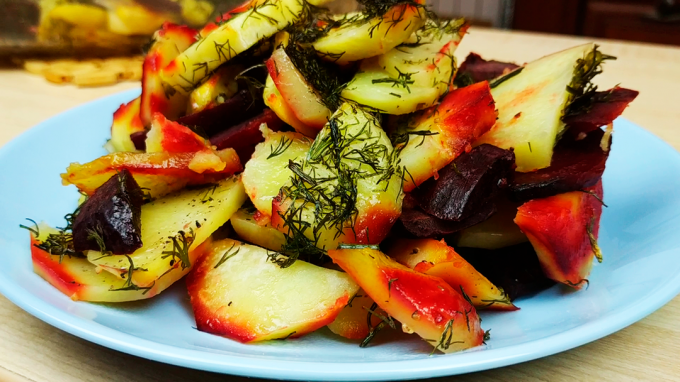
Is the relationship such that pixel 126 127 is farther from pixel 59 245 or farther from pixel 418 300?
pixel 418 300

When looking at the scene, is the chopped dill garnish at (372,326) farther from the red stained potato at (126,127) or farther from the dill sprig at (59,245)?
the red stained potato at (126,127)

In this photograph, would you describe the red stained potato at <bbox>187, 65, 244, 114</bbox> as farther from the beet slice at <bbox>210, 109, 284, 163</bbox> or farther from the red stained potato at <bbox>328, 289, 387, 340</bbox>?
the red stained potato at <bbox>328, 289, 387, 340</bbox>

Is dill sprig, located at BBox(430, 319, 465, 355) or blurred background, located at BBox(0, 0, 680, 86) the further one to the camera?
blurred background, located at BBox(0, 0, 680, 86)

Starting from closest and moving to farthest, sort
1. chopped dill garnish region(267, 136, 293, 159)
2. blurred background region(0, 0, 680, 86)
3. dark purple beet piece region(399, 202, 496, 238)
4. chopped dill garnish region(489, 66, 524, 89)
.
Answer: dark purple beet piece region(399, 202, 496, 238) < chopped dill garnish region(267, 136, 293, 159) < chopped dill garnish region(489, 66, 524, 89) < blurred background region(0, 0, 680, 86)

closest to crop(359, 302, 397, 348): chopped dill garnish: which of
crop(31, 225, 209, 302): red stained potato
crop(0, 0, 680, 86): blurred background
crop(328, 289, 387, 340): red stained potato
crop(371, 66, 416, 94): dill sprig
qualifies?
crop(328, 289, 387, 340): red stained potato

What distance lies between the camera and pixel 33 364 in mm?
1014

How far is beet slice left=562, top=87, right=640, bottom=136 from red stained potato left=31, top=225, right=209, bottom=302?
83 cm

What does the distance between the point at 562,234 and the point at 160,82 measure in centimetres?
98

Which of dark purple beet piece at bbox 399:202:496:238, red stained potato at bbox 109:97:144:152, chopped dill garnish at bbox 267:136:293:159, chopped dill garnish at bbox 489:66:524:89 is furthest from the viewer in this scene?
red stained potato at bbox 109:97:144:152

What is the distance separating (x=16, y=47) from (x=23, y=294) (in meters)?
2.45

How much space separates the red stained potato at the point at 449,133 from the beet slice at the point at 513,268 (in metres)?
0.19

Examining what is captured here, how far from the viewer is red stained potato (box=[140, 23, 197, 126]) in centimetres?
146

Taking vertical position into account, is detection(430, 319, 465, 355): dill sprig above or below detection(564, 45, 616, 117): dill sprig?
below

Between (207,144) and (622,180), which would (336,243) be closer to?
(207,144)
